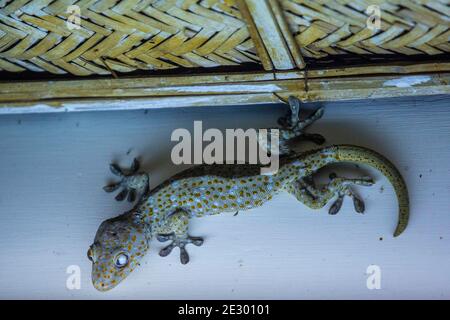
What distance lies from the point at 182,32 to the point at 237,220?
0.77m

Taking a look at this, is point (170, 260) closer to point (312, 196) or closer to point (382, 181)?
point (312, 196)

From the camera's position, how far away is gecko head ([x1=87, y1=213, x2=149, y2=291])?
6.89 feet

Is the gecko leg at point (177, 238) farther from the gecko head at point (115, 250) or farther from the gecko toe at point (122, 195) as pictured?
the gecko toe at point (122, 195)

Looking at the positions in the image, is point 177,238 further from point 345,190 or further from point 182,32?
point 182,32

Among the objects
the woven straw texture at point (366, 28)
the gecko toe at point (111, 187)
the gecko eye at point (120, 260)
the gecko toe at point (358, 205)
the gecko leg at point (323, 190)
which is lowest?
the gecko eye at point (120, 260)

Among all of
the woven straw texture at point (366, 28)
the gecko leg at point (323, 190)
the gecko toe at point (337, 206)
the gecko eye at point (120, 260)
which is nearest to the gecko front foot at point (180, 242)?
the gecko eye at point (120, 260)

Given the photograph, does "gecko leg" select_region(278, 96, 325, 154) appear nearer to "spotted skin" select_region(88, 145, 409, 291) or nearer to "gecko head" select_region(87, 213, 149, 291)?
"spotted skin" select_region(88, 145, 409, 291)

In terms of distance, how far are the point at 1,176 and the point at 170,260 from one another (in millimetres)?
792

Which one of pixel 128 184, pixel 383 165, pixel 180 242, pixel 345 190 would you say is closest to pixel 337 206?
pixel 345 190

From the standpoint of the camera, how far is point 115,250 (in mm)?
2115

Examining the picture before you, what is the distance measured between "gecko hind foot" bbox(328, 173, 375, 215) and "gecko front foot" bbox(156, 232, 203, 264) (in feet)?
1.72

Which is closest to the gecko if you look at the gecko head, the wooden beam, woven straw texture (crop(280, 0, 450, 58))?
the gecko head

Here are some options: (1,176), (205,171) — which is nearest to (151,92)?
(205,171)

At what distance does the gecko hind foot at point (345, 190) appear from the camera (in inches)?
86.1
